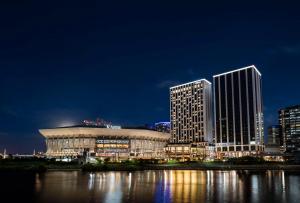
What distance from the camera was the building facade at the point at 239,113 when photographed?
588ft

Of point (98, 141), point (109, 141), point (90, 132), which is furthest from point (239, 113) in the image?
point (90, 132)

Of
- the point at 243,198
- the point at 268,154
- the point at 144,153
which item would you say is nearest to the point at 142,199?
the point at 243,198

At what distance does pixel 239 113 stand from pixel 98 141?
256 ft

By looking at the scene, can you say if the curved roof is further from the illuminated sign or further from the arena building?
the illuminated sign

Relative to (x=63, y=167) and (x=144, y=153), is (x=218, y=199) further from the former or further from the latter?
(x=144, y=153)

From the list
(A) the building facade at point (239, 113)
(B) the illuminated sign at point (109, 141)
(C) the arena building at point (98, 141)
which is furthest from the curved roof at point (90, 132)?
(A) the building facade at point (239, 113)

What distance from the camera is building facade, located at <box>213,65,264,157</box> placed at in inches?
7052

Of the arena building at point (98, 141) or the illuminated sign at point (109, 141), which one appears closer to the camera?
the arena building at point (98, 141)

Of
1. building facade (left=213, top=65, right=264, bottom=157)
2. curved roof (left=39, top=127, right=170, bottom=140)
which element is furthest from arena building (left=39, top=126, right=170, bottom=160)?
Answer: building facade (left=213, top=65, right=264, bottom=157)

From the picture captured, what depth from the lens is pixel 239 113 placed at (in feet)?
609

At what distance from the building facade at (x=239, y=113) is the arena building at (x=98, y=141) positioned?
1490 inches

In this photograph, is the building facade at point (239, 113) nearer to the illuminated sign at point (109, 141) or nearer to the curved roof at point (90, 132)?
the curved roof at point (90, 132)

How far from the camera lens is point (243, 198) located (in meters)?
30.9

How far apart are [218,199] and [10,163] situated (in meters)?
79.6
